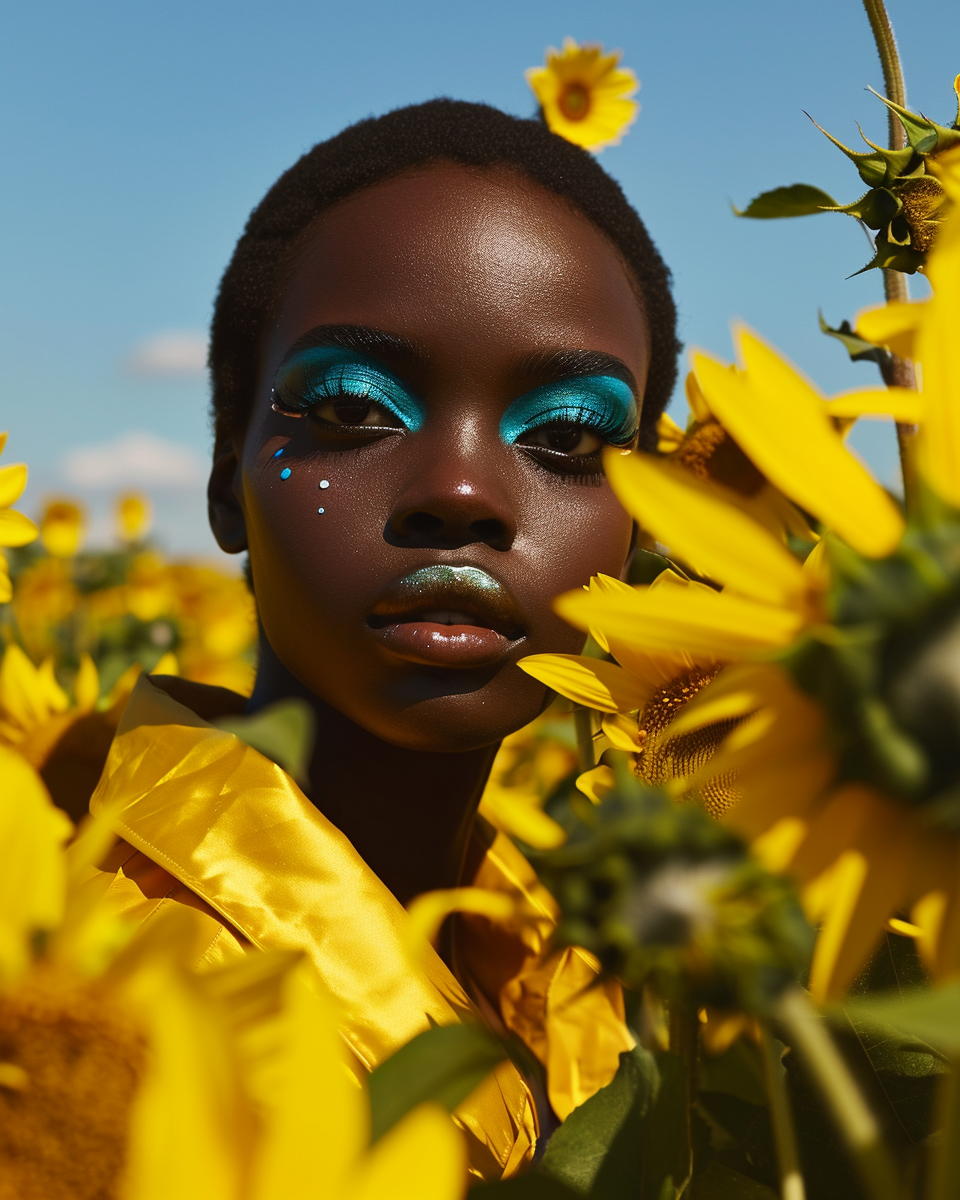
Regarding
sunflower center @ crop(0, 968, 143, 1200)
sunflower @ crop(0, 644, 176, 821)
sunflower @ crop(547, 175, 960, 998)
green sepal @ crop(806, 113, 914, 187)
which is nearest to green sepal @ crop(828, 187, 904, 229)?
green sepal @ crop(806, 113, 914, 187)

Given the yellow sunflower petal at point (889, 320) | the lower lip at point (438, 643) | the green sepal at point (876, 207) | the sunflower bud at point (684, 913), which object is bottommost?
the lower lip at point (438, 643)

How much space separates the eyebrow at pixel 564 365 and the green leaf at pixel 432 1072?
0.81 metres

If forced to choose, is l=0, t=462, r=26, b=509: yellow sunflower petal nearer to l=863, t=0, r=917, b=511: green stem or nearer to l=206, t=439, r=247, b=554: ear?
l=206, t=439, r=247, b=554: ear

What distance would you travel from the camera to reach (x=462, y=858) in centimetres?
140

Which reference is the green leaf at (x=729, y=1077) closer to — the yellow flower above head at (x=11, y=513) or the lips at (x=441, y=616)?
the lips at (x=441, y=616)

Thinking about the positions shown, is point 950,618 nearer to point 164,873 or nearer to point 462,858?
point 164,873

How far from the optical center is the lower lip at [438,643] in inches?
39.2

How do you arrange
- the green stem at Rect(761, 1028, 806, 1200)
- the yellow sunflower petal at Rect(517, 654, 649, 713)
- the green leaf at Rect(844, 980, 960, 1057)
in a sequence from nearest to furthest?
the green leaf at Rect(844, 980, 960, 1057)
the green stem at Rect(761, 1028, 806, 1200)
the yellow sunflower petal at Rect(517, 654, 649, 713)

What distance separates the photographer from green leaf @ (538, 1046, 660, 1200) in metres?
0.49

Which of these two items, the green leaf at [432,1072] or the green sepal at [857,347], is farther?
the green sepal at [857,347]

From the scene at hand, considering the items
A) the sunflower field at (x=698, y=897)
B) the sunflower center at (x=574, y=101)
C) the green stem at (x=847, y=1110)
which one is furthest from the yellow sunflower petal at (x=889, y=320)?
the sunflower center at (x=574, y=101)

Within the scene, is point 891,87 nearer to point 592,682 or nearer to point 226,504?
point 592,682

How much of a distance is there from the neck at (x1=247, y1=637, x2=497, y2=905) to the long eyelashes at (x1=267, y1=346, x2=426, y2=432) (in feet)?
0.96

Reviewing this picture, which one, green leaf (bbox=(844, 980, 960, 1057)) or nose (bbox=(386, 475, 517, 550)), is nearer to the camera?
green leaf (bbox=(844, 980, 960, 1057))
